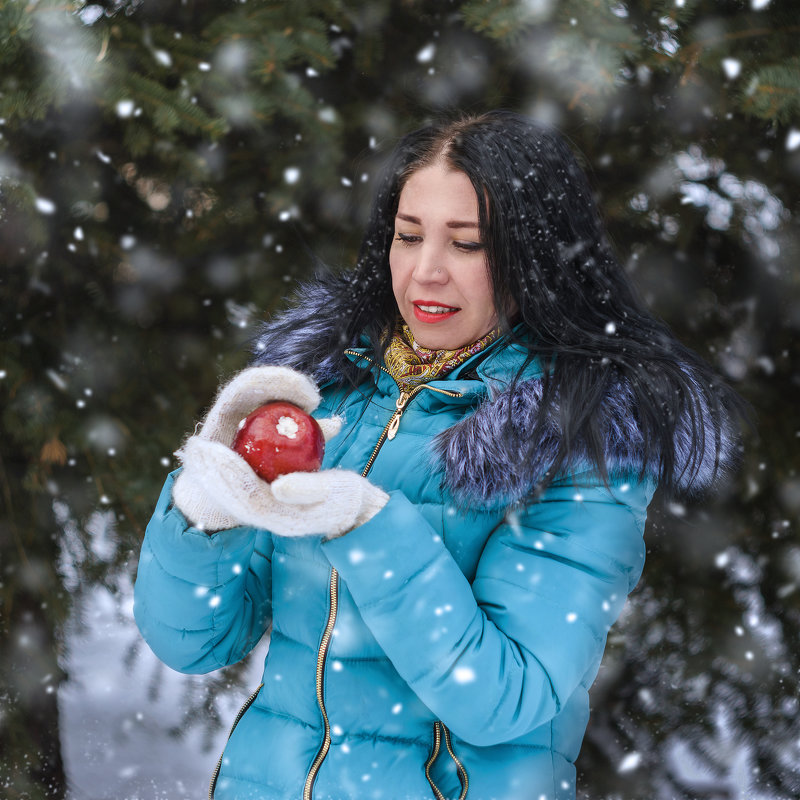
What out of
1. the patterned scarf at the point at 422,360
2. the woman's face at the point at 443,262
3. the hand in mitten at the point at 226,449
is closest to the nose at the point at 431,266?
the woman's face at the point at 443,262

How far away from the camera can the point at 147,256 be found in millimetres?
2734

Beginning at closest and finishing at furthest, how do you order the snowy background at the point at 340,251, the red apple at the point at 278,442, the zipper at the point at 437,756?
the red apple at the point at 278,442, the zipper at the point at 437,756, the snowy background at the point at 340,251

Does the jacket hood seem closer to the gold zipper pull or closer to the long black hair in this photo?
the long black hair

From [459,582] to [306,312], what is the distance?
43.1 inches

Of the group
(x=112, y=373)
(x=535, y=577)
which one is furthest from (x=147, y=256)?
(x=535, y=577)

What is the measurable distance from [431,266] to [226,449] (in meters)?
0.62

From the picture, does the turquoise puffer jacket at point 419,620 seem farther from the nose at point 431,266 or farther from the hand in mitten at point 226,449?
the nose at point 431,266

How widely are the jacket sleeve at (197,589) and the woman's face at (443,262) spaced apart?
1.99 feet

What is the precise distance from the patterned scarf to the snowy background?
2.69 ft

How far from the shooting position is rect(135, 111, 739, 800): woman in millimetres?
1356

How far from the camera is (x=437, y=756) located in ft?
5.08

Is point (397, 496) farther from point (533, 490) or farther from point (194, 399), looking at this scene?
point (194, 399)

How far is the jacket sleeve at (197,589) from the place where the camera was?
151 centimetres

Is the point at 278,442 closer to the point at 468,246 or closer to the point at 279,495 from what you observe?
the point at 279,495
